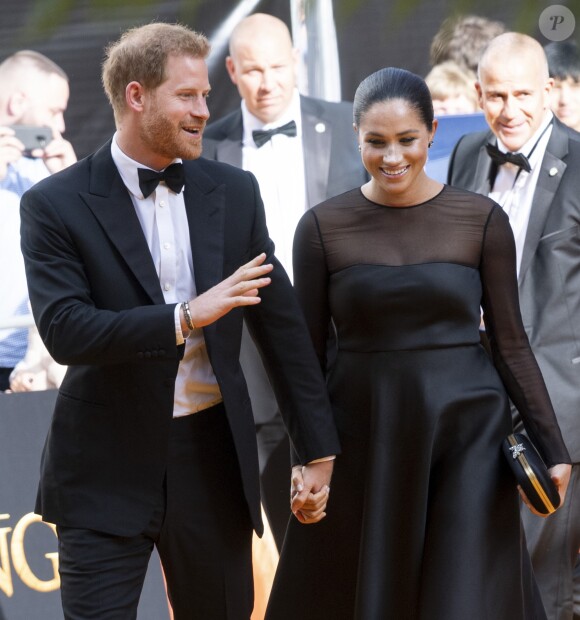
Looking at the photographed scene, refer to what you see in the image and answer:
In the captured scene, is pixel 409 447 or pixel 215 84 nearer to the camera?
pixel 409 447

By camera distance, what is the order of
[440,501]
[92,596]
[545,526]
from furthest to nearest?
[545,526], [440,501], [92,596]

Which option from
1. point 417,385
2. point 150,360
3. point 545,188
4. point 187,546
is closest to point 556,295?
point 545,188

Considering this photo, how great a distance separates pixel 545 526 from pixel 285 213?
5.04ft

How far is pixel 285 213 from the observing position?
15.1ft

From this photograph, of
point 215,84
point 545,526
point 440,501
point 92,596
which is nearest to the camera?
point 92,596

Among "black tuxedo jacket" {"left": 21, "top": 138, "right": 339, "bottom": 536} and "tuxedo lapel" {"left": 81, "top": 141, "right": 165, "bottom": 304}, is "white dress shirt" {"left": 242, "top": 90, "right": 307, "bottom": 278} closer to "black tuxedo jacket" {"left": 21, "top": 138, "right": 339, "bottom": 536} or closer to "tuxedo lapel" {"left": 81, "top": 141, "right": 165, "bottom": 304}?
"black tuxedo jacket" {"left": 21, "top": 138, "right": 339, "bottom": 536}

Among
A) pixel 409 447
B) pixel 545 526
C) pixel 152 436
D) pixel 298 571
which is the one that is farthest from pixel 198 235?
pixel 545 526

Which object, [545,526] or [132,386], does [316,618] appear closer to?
[132,386]

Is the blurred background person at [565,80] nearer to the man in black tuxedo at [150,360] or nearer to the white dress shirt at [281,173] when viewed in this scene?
the white dress shirt at [281,173]

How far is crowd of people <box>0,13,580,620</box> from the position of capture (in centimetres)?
277

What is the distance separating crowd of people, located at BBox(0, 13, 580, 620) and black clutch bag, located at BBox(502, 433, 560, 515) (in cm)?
7

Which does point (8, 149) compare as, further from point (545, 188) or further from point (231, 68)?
point (545, 188)

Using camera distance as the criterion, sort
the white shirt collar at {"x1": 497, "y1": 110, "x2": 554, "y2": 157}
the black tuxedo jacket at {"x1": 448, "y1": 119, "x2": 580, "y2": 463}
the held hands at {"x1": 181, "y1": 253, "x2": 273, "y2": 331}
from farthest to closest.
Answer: the white shirt collar at {"x1": 497, "y1": 110, "x2": 554, "y2": 157} → the black tuxedo jacket at {"x1": 448, "y1": 119, "x2": 580, "y2": 463} → the held hands at {"x1": 181, "y1": 253, "x2": 273, "y2": 331}

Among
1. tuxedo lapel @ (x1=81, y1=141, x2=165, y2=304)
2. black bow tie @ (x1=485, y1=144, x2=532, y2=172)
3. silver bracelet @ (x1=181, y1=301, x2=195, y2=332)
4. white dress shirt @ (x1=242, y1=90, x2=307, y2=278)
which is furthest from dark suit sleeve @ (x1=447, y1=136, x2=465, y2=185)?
silver bracelet @ (x1=181, y1=301, x2=195, y2=332)
